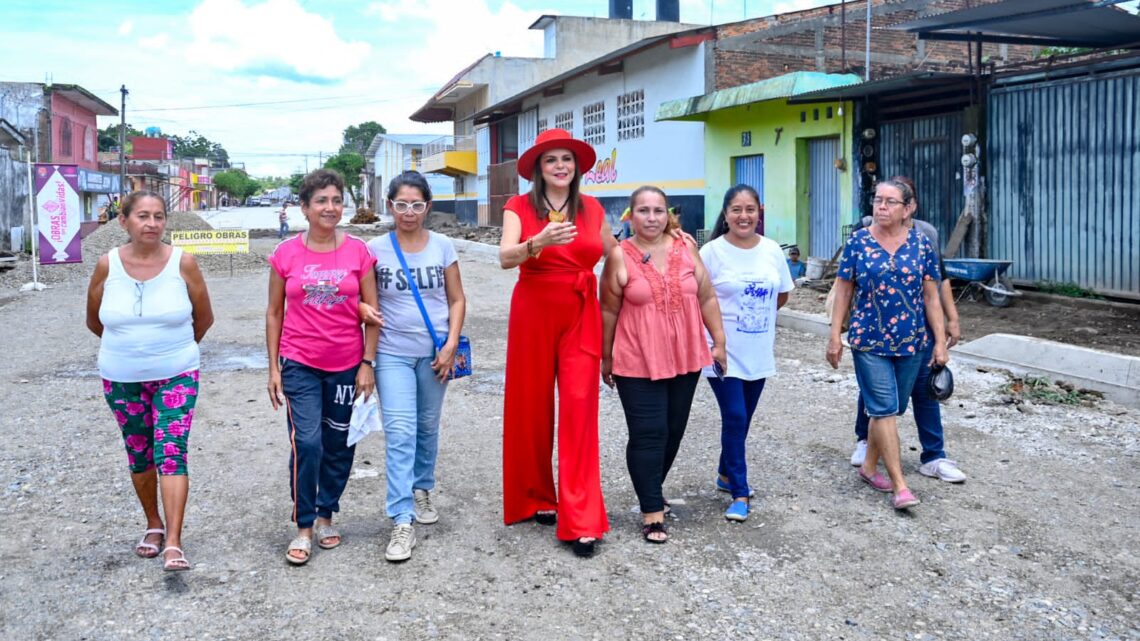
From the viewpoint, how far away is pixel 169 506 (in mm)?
4266

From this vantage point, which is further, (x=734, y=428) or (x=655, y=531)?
(x=734, y=428)

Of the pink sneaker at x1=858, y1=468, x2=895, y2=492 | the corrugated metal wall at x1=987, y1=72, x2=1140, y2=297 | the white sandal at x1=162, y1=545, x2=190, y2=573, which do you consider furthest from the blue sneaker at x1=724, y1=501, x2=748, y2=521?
the corrugated metal wall at x1=987, y1=72, x2=1140, y2=297

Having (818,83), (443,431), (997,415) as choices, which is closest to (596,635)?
(443,431)

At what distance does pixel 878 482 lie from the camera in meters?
5.37

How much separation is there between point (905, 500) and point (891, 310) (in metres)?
0.93

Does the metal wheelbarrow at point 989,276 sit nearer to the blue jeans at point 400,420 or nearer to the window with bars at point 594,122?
the blue jeans at point 400,420

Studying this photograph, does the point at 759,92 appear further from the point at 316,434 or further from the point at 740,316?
the point at 316,434

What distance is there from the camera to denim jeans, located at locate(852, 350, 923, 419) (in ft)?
16.6

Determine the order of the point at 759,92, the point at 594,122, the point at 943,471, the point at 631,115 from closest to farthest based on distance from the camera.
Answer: the point at 943,471, the point at 759,92, the point at 631,115, the point at 594,122

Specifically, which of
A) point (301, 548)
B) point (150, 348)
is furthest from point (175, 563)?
point (150, 348)

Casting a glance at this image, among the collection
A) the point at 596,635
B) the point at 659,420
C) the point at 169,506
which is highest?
the point at 659,420

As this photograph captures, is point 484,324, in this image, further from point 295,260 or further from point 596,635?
point 596,635

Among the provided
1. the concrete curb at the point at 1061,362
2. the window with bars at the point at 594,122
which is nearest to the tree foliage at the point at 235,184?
the window with bars at the point at 594,122

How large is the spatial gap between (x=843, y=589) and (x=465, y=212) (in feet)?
129
